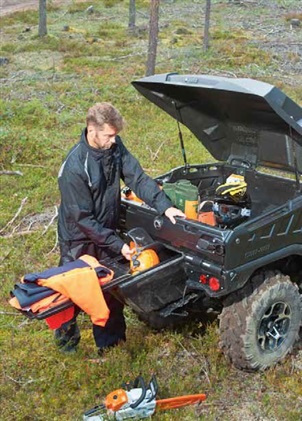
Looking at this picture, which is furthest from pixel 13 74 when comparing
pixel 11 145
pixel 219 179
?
pixel 219 179

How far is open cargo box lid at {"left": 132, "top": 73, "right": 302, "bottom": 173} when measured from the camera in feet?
13.5

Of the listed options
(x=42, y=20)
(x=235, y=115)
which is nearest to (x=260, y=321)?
(x=235, y=115)

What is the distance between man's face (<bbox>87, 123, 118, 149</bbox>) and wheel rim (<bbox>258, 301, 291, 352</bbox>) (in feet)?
5.92

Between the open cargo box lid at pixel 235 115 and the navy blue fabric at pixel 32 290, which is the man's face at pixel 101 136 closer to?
the open cargo box lid at pixel 235 115

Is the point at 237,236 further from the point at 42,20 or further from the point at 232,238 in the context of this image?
the point at 42,20

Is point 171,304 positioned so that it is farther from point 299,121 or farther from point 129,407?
point 299,121

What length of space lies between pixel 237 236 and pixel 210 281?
1.29 feet

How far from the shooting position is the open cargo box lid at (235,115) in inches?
162

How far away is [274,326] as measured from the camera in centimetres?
456

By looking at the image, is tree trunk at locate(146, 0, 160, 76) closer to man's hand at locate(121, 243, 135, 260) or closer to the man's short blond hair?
the man's short blond hair

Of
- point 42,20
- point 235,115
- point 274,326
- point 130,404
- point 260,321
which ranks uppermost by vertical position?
point 235,115

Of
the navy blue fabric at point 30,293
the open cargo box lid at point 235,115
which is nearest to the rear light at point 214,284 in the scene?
the navy blue fabric at point 30,293

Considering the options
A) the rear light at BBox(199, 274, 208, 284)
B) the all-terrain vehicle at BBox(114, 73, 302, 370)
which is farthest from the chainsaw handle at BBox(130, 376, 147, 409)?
the rear light at BBox(199, 274, 208, 284)

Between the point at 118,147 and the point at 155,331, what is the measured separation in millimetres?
1778
